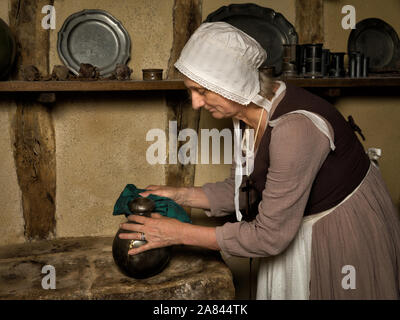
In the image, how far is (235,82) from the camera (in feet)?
5.48

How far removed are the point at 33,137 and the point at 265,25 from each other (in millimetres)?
1803

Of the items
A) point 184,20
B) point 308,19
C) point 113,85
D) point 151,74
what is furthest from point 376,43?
point 113,85

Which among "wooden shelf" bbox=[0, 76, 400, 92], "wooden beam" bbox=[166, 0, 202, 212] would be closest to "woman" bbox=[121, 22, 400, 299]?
"wooden shelf" bbox=[0, 76, 400, 92]

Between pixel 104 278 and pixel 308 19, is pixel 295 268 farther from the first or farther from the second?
pixel 308 19

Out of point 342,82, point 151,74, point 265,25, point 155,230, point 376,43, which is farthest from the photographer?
point 376,43

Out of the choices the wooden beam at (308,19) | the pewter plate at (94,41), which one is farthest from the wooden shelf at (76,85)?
the wooden beam at (308,19)

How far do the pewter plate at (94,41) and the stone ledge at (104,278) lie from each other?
1219 mm

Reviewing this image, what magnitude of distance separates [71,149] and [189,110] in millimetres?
883

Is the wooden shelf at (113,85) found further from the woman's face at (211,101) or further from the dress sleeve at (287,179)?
the dress sleeve at (287,179)

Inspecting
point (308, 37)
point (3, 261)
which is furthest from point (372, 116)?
→ point (3, 261)

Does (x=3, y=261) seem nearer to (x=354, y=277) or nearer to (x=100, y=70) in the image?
(x=100, y=70)

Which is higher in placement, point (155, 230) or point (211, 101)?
point (211, 101)

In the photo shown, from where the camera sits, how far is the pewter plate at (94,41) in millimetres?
2885

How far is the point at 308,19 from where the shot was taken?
10.4ft
